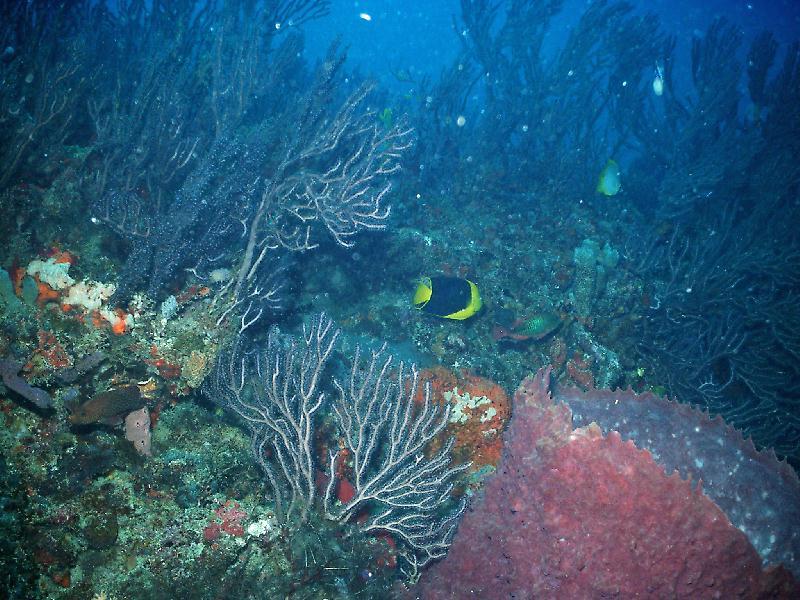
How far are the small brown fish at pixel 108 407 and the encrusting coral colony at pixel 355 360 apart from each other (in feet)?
0.06

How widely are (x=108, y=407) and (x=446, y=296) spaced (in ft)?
11.0

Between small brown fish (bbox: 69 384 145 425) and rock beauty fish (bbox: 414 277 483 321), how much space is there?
2908 mm

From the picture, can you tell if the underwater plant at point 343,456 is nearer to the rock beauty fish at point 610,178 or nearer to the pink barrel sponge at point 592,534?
the pink barrel sponge at point 592,534

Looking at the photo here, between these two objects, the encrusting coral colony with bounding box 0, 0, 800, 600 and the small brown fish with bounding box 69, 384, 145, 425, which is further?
the small brown fish with bounding box 69, 384, 145, 425

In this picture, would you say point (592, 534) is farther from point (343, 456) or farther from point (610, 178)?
point (610, 178)

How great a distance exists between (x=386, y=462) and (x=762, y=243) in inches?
375

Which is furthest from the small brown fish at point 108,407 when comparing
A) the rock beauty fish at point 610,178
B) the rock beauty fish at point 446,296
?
the rock beauty fish at point 610,178

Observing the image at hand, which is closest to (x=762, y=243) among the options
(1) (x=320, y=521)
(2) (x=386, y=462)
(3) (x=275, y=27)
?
(2) (x=386, y=462)

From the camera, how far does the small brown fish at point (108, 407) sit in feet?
10.2

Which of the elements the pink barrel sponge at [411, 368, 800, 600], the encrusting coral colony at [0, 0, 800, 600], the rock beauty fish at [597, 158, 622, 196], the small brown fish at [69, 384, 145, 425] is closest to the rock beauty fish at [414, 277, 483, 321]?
the encrusting coral colony at [0, 0, 800, 600]

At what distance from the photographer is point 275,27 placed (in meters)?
11.2

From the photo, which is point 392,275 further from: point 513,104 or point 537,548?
point 513,104

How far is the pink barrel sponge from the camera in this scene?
8.14 ft

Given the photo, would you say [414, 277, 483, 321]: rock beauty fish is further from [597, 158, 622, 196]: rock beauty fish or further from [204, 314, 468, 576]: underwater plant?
[597, 158, 622, 196]: rock beauty fish
